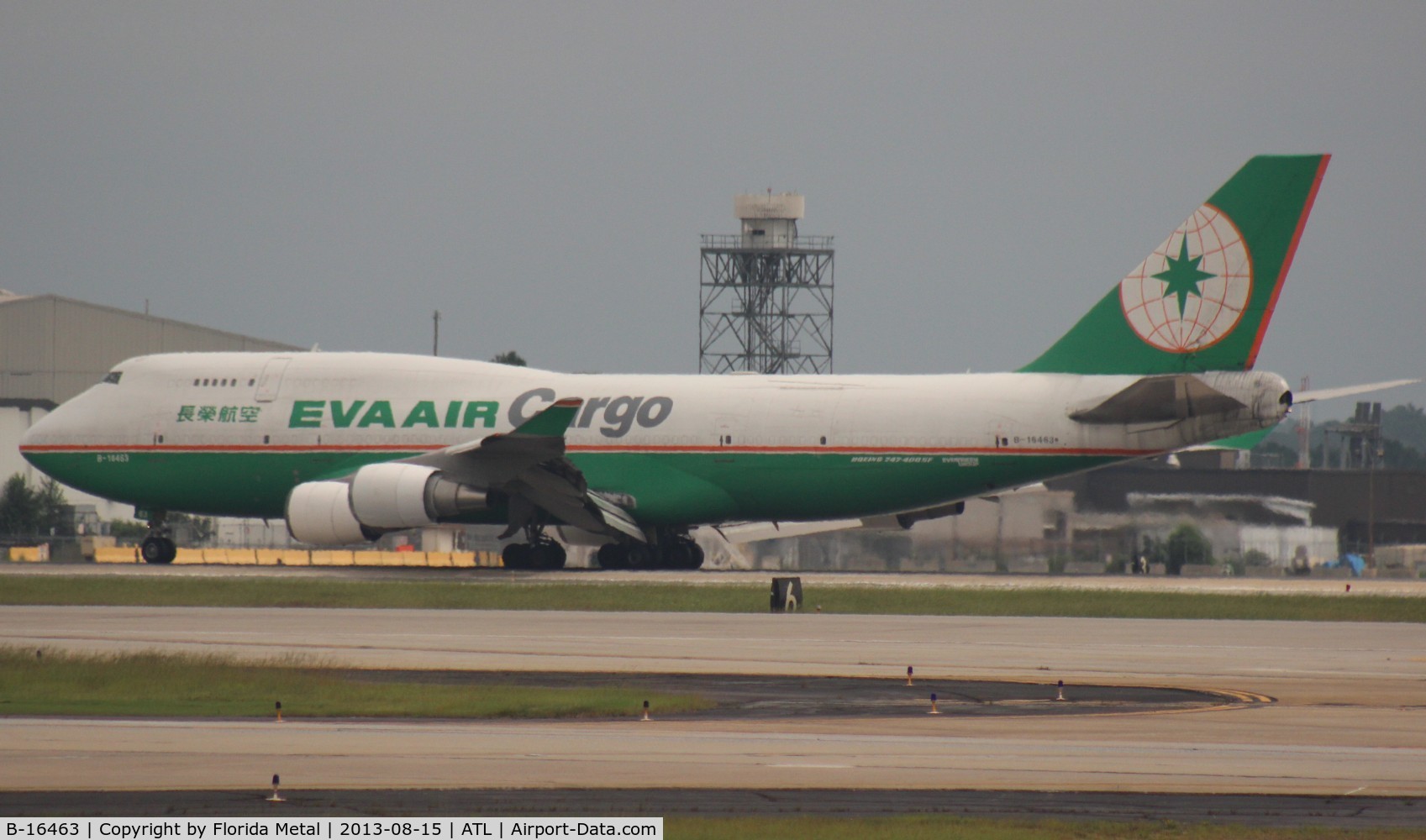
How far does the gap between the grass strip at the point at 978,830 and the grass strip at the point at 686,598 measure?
1916cm

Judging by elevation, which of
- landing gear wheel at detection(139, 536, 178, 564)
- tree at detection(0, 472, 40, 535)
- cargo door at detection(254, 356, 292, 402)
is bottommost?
landing gear wheel at detection(139, 536, 178, 564)

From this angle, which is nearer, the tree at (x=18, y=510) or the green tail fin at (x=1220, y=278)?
the green tail fin at (x=1220, y=278)

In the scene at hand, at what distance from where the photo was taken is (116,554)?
5422 cm

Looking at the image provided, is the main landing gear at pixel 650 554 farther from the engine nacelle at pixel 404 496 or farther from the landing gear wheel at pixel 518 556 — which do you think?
the engine nacelle at pixel 404 496

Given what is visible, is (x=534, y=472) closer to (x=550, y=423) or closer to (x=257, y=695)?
(x=550, y=423)

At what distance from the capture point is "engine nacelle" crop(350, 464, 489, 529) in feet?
130

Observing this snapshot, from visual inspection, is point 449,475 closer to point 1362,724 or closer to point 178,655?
point 178,655

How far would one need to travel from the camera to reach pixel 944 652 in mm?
22922

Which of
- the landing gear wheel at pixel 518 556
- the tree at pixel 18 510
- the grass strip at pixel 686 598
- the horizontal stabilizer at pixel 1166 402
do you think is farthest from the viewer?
the tree at pixel 18 510

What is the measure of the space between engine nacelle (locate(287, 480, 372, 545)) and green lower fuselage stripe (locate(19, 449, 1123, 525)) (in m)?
3.31

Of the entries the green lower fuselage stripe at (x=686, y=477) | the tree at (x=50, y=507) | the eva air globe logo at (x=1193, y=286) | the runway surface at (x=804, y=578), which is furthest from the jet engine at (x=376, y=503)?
the tree at (x=50, y=507)

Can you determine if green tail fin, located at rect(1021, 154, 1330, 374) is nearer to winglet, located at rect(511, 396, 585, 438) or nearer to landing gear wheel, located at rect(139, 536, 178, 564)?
winglet, located at rect(511, 396, 585, 438)

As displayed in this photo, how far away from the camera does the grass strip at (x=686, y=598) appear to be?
102 feet
